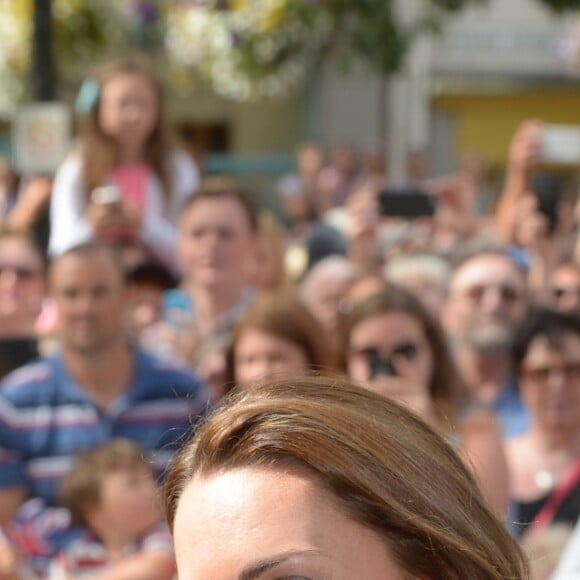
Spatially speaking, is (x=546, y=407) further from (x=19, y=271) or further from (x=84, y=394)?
(x=19, y=271)

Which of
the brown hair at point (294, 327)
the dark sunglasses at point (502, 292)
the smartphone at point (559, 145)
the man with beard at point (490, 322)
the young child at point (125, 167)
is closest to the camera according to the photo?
the brown hair at point (294, 327)

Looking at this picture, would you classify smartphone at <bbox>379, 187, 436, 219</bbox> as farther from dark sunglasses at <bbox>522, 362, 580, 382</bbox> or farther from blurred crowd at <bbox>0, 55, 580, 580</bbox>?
dark sunglasses at <bbox>522, 362, 580, 382</bbox>

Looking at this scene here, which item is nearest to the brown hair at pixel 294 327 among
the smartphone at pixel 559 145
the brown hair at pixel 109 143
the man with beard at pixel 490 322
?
the man with beard at pixel 490 322

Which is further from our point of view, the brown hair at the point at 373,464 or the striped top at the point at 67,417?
the striped top at the point at 67,417

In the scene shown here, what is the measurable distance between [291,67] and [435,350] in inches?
360

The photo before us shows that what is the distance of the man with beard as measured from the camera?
16.4 ft

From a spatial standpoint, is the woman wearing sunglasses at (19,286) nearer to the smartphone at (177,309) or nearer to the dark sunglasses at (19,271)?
the dark sunglasses at (19,271)

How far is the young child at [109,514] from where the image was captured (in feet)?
12.5

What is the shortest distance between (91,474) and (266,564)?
8.58ft

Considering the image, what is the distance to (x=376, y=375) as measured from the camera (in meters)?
3.92

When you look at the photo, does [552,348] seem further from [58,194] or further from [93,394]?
[58,194]

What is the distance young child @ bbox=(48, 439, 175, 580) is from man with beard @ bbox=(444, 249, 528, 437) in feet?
4.65

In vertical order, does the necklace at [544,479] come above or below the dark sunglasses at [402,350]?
below

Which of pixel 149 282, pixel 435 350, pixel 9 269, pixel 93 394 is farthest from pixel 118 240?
pixel 435 350
